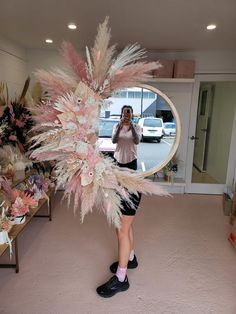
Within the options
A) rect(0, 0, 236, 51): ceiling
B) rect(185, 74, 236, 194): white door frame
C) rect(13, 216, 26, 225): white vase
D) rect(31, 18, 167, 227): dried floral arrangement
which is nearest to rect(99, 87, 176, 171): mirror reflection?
rect(31, 18, 167, 227): dried floral arrangement

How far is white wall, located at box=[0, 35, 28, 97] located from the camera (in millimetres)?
2866

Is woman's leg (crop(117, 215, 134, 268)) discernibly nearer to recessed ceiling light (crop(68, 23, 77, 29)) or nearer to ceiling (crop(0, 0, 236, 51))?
ceiling (crop(0, 0, 236, 51))

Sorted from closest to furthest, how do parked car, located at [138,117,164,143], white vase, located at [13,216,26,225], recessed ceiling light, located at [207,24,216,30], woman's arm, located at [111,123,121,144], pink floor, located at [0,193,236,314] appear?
1. woman's arm, located at [111,123,121,144]
2. pink floor, located at [0,193,236,314]
3. white vase, located at [13,216,26,225]
4. parked car, located at [138,117,164,143]
5. recessed ceiling light, located at [207,24,216,30]

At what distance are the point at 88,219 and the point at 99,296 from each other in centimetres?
122

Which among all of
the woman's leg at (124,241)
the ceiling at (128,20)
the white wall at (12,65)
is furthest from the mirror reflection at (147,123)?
the white wall at (12,65)

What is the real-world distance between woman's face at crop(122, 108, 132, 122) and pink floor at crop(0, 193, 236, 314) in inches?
51.1

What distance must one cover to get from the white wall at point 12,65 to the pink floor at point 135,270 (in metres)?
1.83

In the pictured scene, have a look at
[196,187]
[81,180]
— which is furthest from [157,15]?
[196,187]

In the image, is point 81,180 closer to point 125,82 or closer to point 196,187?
point 125,82

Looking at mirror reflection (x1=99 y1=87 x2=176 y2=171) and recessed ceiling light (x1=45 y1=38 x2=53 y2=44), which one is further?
recessed ceiling light (x1=45 y1=38 x2=53 y2=44)

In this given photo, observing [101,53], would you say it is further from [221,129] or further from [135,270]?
[221,129]

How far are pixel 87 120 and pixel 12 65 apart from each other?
2855mm

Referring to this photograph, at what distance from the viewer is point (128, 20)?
2242 mm

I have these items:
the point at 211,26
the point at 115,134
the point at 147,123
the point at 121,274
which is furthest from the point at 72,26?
the point at 121,274
